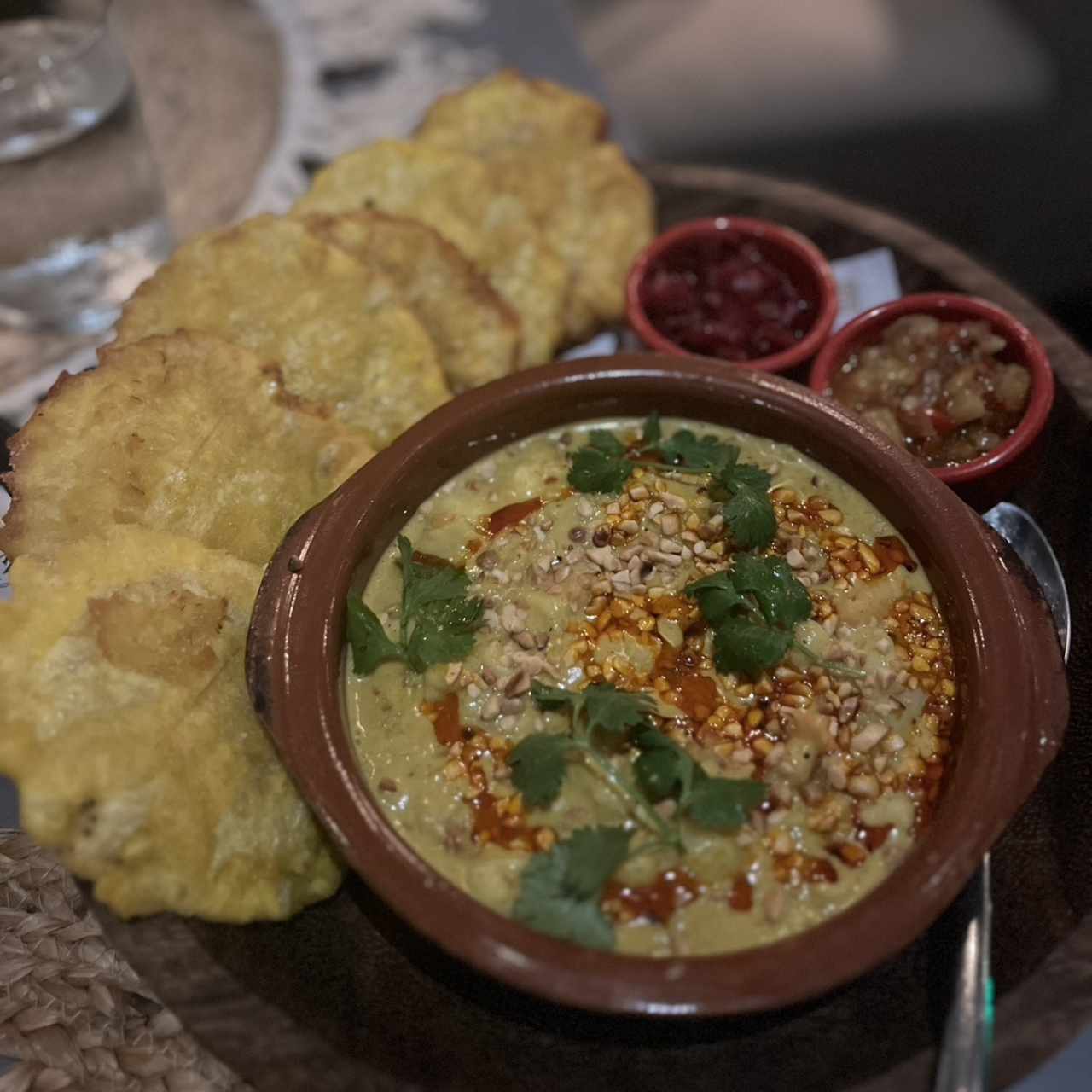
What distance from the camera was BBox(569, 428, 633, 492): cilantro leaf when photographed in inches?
129

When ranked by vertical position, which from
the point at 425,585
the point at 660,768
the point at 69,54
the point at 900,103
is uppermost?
the point at 69,54

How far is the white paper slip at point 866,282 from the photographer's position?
4.30 meters

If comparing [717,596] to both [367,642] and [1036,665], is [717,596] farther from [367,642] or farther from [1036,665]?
[367,642]

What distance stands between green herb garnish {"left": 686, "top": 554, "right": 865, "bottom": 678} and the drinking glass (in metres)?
3.22

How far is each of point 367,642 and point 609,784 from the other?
77cm

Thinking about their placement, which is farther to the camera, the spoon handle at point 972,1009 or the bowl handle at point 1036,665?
the bowl handle at point 1036,665

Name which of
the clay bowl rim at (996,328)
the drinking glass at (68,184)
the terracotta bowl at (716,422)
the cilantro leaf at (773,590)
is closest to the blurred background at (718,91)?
the drinking glass at (68,184)

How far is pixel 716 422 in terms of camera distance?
3.51 meters

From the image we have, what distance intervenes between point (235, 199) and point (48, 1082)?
12.7 feet

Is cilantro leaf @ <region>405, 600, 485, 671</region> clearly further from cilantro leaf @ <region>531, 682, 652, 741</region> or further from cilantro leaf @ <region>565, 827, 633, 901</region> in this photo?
cilantro leaf @ <region>565, 827, 633, 901</region>

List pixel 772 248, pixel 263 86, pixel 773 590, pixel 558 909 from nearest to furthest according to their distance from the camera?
pixel 558 909
pixel 773 590
pixel 772 248
pixel 263 86

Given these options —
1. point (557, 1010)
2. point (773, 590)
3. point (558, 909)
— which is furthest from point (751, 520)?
point (557, 1010)

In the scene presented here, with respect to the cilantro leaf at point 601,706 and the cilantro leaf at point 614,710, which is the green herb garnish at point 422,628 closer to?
the cilantro leaf at point 601,706

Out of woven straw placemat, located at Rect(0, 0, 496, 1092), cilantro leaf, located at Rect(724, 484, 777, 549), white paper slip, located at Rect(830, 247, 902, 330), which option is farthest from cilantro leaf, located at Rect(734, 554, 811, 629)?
woven straw placemat, located at Rect(0, 0, 496, 1092)
